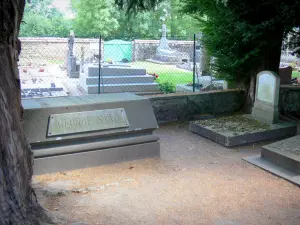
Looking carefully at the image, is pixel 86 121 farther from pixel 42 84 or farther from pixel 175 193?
pixel 42 84

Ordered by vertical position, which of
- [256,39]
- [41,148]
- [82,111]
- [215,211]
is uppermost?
[256,39]

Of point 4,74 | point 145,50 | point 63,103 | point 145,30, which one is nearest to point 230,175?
point 63,103

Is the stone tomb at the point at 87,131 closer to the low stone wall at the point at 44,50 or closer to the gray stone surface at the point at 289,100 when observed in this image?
the gray stone surface at the point at 289,100

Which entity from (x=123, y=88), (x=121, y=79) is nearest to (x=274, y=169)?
(x=123, y=88)

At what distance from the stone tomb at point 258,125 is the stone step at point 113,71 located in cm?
663

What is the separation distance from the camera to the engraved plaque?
4.93 metres

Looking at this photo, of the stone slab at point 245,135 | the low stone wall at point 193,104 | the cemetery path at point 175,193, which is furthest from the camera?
the low stone wall at point 193,104

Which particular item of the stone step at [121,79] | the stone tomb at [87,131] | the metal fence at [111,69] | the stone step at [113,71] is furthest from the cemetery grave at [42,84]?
the stone tomb at [87,131]

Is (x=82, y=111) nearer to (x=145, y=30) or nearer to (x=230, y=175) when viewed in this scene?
(x=230, y=175)

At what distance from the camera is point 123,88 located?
13266 millimetres

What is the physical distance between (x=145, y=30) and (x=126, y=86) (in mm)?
26776

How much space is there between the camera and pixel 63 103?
5250mm

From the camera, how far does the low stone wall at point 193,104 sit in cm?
788

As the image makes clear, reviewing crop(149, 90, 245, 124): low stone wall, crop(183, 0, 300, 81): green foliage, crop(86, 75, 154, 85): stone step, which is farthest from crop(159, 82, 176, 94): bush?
crop(149, 90, 245, 124): low stone wall
